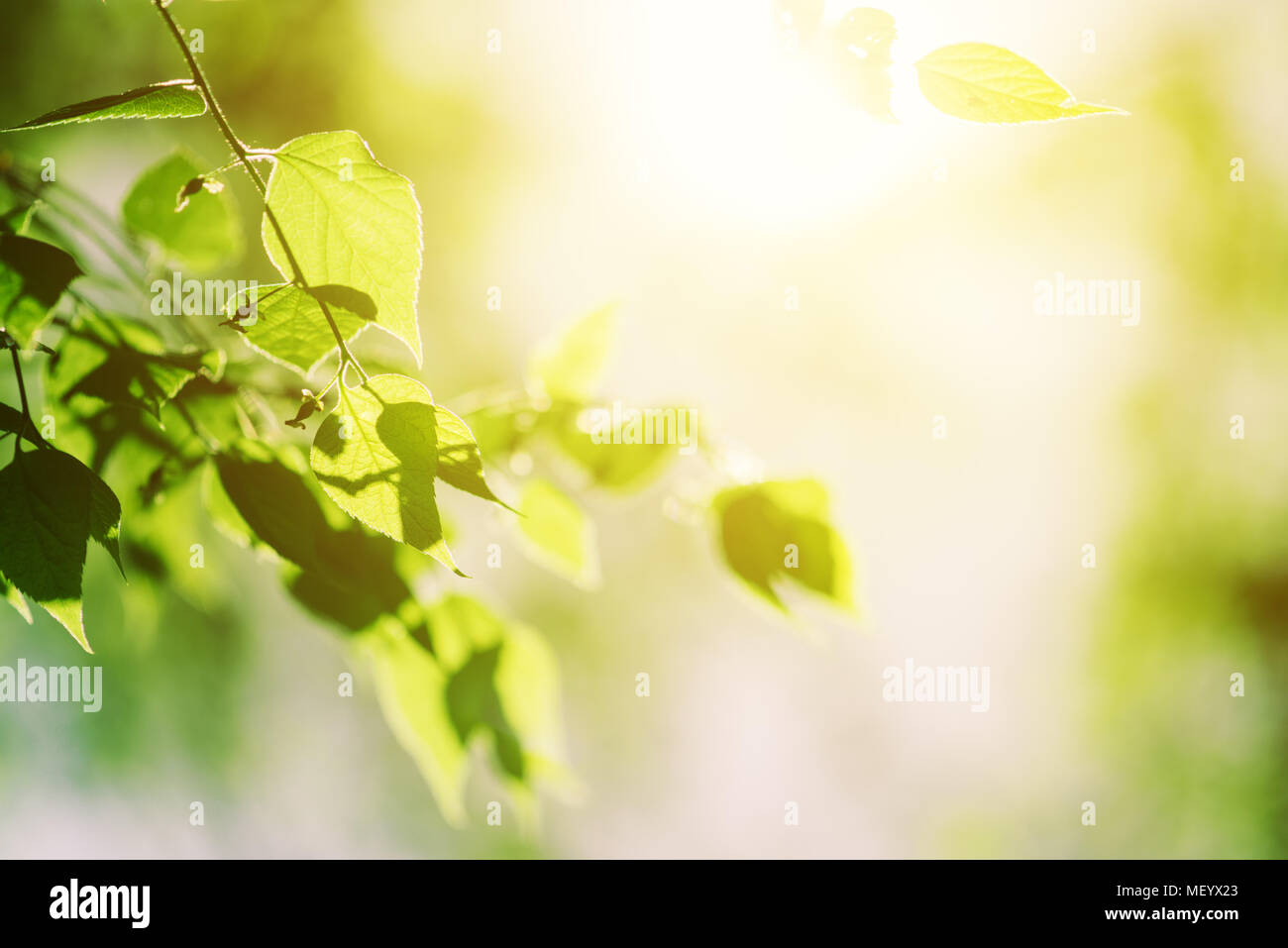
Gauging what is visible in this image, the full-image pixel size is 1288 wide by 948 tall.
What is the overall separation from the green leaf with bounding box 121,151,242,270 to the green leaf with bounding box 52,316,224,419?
0.28 m

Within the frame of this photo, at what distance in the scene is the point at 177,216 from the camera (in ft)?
2.19

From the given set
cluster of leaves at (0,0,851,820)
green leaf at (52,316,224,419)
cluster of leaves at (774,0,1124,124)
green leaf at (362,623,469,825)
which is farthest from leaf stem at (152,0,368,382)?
green leaf at (362,623,469,825)

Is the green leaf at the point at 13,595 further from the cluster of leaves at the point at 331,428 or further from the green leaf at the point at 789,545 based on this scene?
the green leaf at the point at 789,545

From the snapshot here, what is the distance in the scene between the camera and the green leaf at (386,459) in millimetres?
296

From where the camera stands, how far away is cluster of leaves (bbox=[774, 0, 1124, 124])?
32cm

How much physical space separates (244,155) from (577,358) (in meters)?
0.43

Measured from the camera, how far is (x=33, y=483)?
1.14ft

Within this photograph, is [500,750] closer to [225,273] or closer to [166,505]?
[166,505]

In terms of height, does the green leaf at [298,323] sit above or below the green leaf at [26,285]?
below

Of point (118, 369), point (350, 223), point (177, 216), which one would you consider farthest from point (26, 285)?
point (177, 216)

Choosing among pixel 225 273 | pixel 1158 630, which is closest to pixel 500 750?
pixel 225 273

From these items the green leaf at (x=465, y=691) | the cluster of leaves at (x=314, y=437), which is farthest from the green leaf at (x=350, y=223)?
the green leaf at (x=465, y=691)

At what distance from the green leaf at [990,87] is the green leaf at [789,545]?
0.91 ft

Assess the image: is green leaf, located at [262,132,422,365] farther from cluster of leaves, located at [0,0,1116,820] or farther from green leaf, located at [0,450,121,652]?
green leaf, located at [0,450,121,652]
